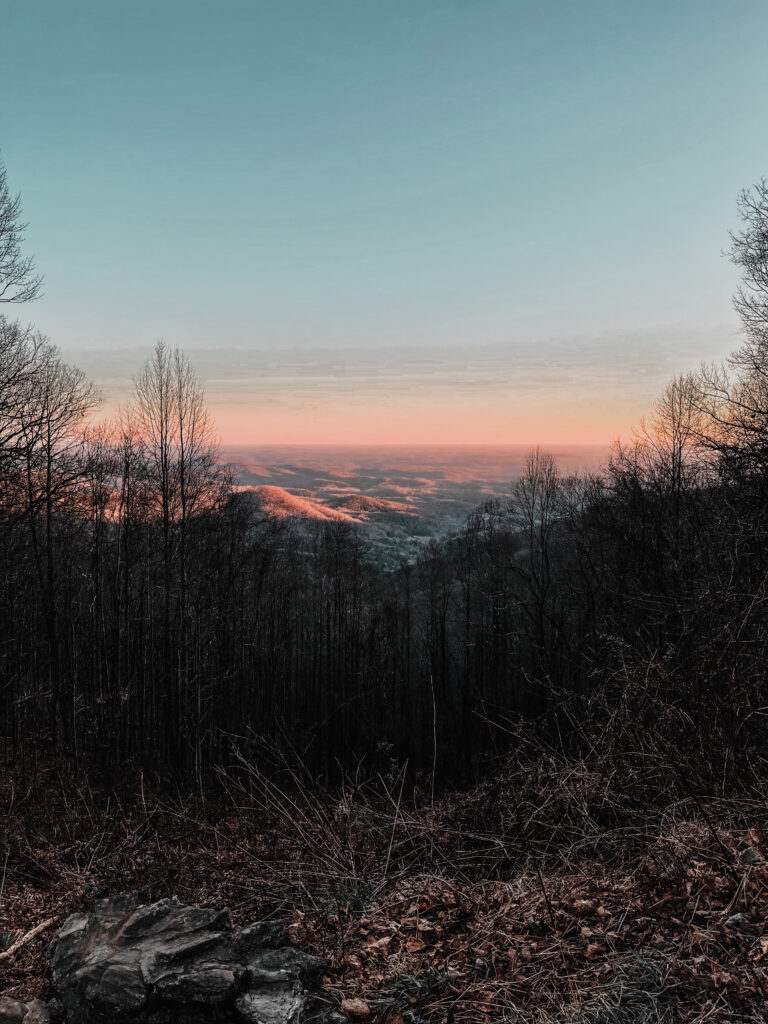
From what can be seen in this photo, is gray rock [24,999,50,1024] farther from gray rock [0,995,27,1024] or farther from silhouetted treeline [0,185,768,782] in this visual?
silhouetted treeline [0,185,768,782]

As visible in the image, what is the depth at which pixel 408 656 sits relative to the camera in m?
38.0

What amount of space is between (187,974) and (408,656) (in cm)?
3570

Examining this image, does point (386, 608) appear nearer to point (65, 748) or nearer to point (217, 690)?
point (217, 690)

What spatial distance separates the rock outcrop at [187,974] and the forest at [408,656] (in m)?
0.40

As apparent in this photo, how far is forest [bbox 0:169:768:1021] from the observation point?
4.47 metres

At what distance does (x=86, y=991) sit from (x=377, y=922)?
65.9 inches

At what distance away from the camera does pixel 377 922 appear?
3541 mm

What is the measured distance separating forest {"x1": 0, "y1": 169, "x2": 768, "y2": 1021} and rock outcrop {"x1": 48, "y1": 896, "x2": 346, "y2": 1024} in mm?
399

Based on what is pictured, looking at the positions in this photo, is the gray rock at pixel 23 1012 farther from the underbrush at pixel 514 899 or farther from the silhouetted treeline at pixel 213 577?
the silhouetted treeline at pixel 213 577

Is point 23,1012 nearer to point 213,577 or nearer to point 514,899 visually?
point 514,899

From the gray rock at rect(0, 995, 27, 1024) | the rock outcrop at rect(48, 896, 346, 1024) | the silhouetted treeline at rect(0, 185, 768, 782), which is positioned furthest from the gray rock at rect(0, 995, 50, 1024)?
the silhouetted treeline at rect(0, 185, 768, 782)

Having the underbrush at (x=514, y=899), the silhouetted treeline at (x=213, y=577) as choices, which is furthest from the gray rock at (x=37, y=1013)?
the silhouetted treeline at (x=213, y=577)

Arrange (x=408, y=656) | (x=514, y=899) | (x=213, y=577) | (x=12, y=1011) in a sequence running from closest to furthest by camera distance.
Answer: (x=12, y=1011) < (x=514, y=899) < (x=213, y=577) < (x=408, y=656)

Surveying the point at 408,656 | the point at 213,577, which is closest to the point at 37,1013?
the point at 213,577
